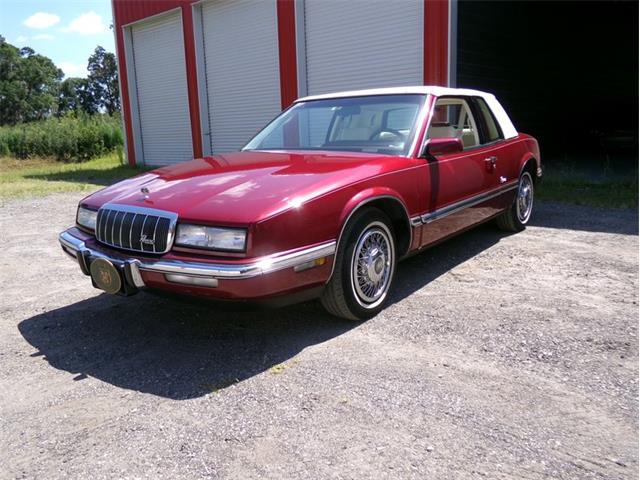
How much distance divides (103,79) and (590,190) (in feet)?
318

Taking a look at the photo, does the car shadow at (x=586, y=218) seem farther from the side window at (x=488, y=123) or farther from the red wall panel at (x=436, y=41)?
the red wall panel at (x=436, y=41)

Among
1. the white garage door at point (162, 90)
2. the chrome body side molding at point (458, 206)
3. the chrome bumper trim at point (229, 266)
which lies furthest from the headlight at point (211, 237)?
the white garage door at point (162, 90)

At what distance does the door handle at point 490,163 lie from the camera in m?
5.08

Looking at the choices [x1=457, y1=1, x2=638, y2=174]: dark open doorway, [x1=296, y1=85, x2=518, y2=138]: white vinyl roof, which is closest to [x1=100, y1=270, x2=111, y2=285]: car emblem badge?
[x1=296, y1=85, x2=518, y2=138]: white vinyl roof

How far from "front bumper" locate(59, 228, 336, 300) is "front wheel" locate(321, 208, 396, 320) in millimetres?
186

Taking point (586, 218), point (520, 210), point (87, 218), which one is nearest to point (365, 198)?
point (87, 218)

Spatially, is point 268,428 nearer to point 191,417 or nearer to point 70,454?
point 191,417

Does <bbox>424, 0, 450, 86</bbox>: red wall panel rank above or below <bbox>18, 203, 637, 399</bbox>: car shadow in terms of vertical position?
above

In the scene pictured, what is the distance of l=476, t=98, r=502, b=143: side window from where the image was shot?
542cm

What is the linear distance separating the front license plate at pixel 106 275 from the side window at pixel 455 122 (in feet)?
9.30

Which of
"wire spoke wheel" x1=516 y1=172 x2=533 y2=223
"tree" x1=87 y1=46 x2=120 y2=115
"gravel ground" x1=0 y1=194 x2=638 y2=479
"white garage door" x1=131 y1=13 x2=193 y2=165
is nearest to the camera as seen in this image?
"gravel ground" x1=0 y1=194 x2=638 y2=479

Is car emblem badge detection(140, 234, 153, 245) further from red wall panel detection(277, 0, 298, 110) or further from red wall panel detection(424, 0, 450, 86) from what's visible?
red wall panel detection(277, 0, 298, 110)

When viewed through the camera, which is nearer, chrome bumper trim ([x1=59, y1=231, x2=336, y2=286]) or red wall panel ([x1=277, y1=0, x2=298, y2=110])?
chrome bumper trim ([x1=59, y1=231, x2=336, y2=286])

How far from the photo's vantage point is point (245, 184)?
339 cm
